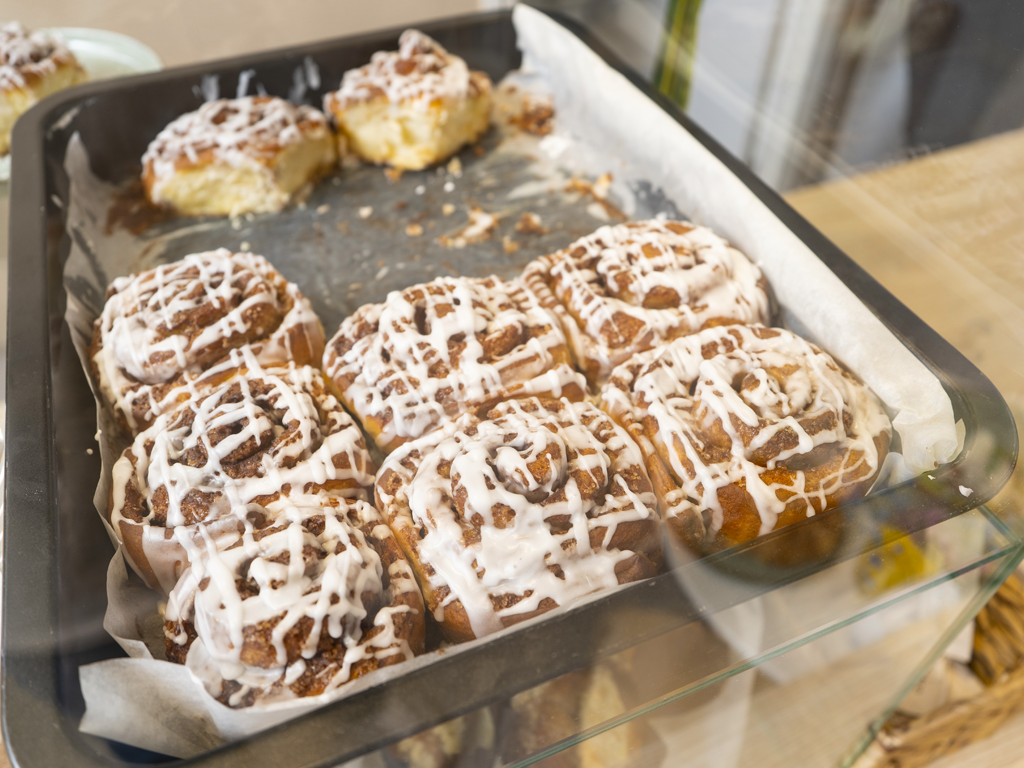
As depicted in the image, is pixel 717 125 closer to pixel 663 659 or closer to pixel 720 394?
pixel 720 394

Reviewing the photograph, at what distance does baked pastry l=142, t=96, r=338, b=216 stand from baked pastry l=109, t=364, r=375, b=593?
3.49 feet

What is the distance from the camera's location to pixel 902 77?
193 centimetres

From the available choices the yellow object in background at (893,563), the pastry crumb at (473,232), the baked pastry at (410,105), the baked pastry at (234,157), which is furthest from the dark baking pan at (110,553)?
the baked pastry at (410,105)

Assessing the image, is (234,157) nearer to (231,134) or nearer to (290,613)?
(231,134)

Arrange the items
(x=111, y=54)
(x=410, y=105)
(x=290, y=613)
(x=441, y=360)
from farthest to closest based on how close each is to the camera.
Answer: (x=111, y=54) < (x=410, y=105) < (x=441, y=360) < (x=290, y=613)

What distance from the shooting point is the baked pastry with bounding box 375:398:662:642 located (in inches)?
43.7

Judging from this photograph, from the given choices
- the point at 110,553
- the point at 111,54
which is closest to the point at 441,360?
the point at 110,553

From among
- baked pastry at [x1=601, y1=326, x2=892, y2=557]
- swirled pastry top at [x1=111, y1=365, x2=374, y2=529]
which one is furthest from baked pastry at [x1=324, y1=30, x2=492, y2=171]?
baked pastry at [x1=601, y1=326, x2=892, y2=557]

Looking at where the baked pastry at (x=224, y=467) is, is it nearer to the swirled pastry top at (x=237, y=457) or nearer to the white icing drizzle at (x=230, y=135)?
the swirled pastry top at (x=237, y=457)

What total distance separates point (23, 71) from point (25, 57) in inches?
1.7

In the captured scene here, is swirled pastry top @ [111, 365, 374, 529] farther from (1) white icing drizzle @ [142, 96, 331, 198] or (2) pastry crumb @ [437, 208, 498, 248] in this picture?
(1) white icing drizzle @ [142, 96, 331, 198]

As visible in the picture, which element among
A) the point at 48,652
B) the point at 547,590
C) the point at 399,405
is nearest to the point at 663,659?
the point at 547,590

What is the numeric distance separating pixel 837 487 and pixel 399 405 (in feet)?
2.74

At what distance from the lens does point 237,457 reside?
1276 mm
